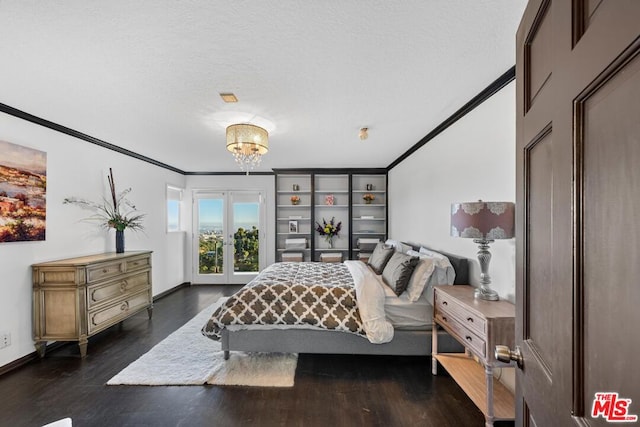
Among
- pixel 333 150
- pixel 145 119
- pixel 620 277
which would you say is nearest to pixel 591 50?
pixel 620 277

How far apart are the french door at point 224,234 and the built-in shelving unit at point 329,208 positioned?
561 millimetres

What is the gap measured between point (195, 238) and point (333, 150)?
3663mm

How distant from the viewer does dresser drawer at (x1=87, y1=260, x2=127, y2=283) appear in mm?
3007

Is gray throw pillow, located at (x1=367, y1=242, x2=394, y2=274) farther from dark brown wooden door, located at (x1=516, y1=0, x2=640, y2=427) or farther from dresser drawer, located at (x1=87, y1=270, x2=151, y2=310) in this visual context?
dresser drawer, located at (x1=87, y1=270, x2=151, y2=310)

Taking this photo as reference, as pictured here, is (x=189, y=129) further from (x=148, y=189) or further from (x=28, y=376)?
(x=28, y=376)

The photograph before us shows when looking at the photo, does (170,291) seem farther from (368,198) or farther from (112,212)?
(368,198)

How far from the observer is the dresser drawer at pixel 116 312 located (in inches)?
119

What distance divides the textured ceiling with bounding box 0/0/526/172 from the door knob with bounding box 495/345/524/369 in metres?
1.59

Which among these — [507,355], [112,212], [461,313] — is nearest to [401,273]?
[461,313]

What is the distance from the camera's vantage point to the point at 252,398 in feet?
7.41

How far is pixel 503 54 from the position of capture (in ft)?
6.15

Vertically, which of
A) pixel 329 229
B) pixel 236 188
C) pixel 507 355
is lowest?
pixel 507 355

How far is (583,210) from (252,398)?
2509 mm

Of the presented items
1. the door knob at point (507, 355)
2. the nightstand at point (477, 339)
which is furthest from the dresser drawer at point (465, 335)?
the door knob at point (507, 355)
